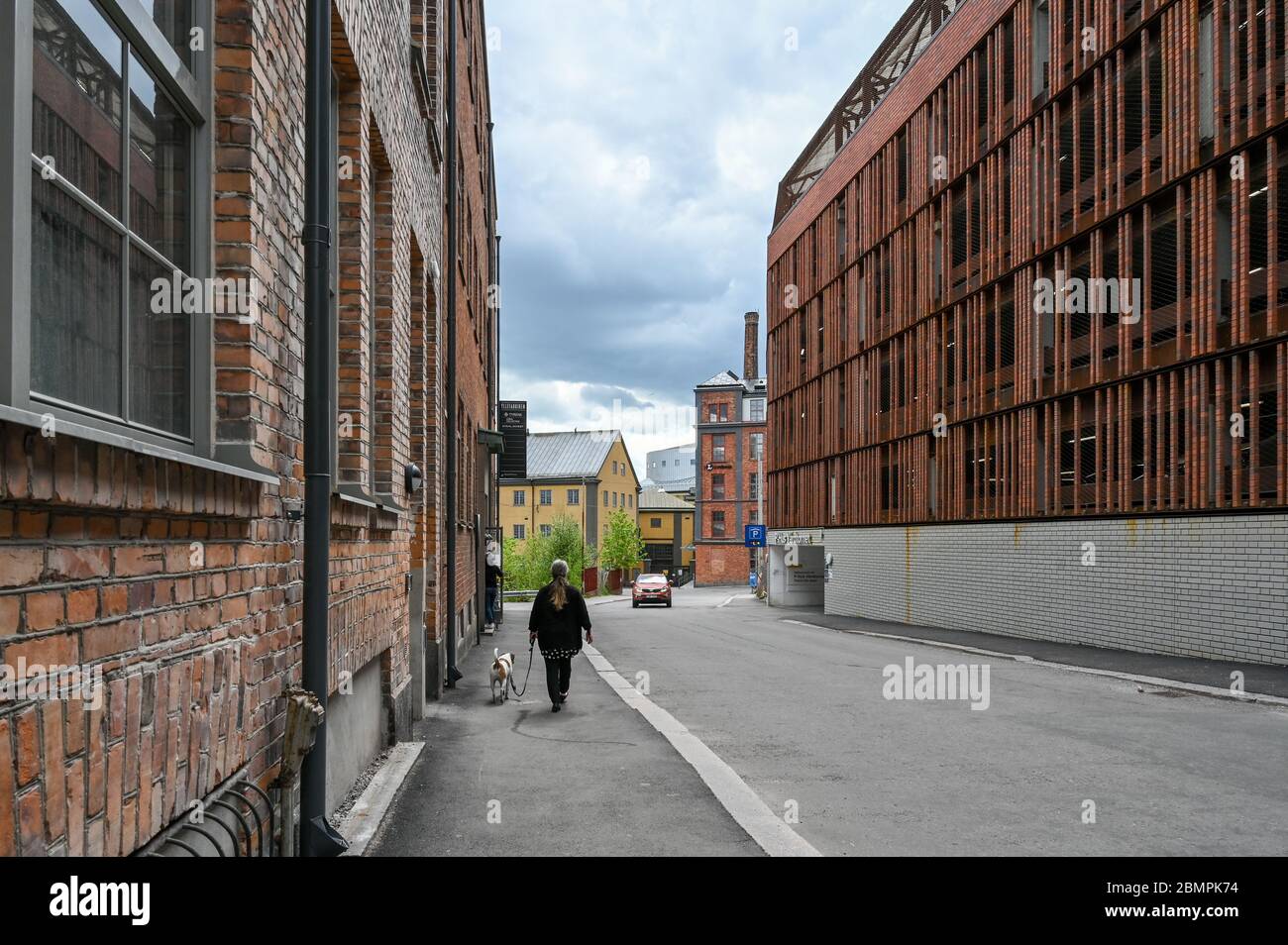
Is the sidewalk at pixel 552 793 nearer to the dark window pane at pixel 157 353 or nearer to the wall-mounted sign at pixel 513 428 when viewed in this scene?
the dark window pane at pixel 157 353

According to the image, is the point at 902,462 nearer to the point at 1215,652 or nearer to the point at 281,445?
the point at 1215,652

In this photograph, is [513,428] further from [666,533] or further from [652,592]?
[666,533]

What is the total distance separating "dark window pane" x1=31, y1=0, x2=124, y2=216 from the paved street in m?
3.95

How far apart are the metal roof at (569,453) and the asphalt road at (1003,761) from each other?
75.1 m

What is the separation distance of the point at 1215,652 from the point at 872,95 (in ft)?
80.8

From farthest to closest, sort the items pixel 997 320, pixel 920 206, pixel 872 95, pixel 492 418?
pixel 872 95 < pixel 492 418 < pixel 920 206 < pixel 997 320

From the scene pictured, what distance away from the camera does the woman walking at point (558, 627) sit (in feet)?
38.8

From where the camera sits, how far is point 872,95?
36.7 metres

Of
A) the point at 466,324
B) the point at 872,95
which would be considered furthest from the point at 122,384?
the point at 872,95

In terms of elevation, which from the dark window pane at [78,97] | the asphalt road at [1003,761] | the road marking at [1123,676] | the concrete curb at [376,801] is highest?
the dark window pane at [78,97]

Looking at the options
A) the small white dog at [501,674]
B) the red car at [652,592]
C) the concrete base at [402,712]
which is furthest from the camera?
the red car at [652,592]

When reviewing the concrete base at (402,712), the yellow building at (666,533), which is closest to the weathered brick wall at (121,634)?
the concrete base at (402,712)

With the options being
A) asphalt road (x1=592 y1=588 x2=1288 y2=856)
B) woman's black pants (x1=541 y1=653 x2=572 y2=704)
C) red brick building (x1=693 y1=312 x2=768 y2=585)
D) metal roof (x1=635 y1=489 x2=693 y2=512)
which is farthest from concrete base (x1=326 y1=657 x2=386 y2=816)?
metal roof (x1=635 y1=489 x2=693 y2=512)

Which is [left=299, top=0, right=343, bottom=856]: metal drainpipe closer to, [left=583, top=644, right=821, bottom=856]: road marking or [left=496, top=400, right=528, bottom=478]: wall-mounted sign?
[left=583, top=644, right=821, bottom=856]: road marking
